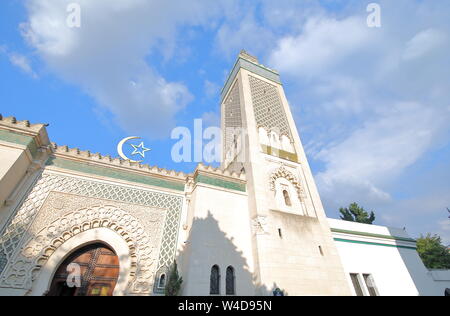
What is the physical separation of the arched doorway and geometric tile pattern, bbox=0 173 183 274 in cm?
106

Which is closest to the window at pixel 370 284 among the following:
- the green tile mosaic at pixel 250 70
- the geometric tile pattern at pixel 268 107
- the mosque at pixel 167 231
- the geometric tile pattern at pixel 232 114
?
the mosque at pixel 167 231

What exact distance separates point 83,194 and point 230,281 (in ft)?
14.9

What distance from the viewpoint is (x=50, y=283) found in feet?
14.3

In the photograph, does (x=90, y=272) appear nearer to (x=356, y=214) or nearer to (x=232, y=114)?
(x=232, y=114)

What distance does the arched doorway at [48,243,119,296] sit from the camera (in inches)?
186

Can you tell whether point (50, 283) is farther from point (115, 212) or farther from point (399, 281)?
point (399, 281)

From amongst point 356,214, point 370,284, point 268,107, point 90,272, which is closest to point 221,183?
point 90,272

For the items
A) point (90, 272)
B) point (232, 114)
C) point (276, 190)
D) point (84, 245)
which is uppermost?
point (232, 114)

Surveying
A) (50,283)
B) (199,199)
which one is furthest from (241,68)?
(50,283)

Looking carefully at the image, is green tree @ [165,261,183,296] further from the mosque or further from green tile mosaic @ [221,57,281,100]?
green tile mosaic @ [221,57,281,100]

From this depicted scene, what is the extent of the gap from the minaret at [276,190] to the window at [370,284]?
2024mm

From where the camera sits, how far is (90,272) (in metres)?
4.93

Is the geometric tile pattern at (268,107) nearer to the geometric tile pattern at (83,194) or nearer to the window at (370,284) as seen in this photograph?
the geometric tile pattern at (83,194)

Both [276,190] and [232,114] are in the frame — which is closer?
[276,190]
